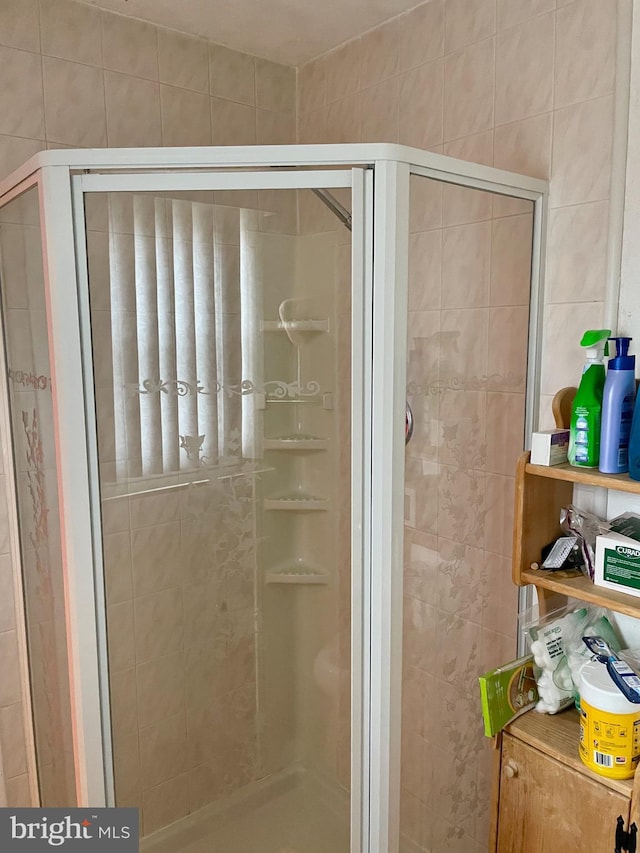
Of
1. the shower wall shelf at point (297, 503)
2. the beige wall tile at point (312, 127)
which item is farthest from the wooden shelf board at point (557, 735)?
the beige wall tile at point (312, 127)

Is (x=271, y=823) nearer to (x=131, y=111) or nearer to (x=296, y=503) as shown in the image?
(x=296, y=503)

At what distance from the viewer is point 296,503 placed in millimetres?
1358

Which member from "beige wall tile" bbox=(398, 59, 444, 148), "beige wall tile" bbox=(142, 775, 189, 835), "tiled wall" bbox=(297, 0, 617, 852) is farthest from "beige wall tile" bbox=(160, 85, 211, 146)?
"beige wall tile" bbox=(142, 775, 189, 835)

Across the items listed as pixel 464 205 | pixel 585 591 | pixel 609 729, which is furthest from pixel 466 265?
pixel 609 729

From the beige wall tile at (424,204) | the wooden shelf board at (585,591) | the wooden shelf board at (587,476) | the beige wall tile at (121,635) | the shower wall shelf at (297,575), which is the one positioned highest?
the beige wall tile at (424,204)

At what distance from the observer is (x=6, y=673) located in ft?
5.77

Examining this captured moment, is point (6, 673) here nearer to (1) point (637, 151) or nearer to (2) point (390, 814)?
(2) point (390, 814)

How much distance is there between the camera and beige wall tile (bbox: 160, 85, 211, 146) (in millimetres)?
1913

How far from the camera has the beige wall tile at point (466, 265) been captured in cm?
134

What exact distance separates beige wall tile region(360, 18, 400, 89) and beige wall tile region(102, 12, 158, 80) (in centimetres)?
60

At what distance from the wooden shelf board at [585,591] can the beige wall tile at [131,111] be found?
1.54 metres

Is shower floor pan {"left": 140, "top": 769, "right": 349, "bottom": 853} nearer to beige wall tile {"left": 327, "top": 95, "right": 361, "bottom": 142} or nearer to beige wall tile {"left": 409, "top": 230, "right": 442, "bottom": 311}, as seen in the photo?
beige wall tile {"left": 409, "top": 230, "right": 442, "bottom": 311}

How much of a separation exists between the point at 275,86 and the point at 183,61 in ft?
1.11

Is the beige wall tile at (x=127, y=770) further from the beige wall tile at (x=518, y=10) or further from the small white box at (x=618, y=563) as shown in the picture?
the beige wall tile at (x=518, y=10)
